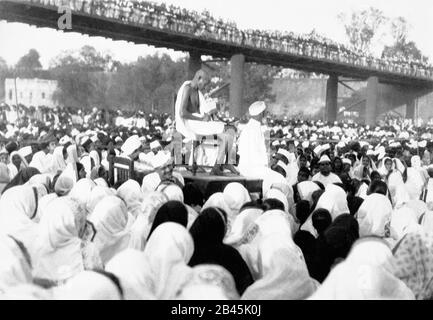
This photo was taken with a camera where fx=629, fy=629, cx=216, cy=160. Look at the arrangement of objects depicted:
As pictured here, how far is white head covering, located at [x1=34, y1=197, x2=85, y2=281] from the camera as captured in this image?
11.8 feet

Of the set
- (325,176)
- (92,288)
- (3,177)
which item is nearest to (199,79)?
(325,176)

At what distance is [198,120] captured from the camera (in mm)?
7512

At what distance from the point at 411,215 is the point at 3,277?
3.14 metres

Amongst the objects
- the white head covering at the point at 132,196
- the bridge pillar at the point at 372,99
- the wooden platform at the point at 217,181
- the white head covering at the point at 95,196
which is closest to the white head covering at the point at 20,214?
the white head covering at the point at 95,196

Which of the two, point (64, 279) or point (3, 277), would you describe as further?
point (64, 279)

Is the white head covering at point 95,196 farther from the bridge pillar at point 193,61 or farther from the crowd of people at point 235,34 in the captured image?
the bridge pillar at point 193,61

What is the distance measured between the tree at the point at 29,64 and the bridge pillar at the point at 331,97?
390 inches

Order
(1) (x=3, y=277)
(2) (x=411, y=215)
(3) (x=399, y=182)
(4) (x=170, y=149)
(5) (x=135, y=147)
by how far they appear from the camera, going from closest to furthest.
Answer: (1) (x=3, y=277), (2) (x=411, y=215), (3) (x=399, y=182), (4) (x=170, y=149), (5) (x=135, y=147)

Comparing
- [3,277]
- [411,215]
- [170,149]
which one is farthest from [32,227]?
[170,149]

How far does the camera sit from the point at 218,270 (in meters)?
2.94

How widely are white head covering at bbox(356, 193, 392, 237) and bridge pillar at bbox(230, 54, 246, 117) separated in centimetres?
1123

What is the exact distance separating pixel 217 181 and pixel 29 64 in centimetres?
1727

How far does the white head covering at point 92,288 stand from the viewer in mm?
2512
